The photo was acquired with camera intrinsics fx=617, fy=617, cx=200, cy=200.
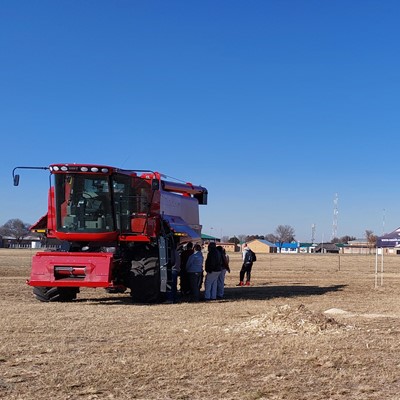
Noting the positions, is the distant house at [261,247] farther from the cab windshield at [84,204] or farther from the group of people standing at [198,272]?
the cab windshield at [84,204]

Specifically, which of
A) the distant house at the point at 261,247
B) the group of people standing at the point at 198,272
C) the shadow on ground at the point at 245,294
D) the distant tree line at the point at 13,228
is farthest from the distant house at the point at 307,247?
the group of people standing at the point at 198,272

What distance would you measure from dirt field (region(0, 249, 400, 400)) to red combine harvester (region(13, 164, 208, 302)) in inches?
64.2

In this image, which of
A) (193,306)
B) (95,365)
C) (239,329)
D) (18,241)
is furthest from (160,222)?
(18,241)

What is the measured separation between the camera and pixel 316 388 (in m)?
6.44

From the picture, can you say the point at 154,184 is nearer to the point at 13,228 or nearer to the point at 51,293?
the point at 51,293

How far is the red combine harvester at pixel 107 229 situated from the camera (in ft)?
50.4

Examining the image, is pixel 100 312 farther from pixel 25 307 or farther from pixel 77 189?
pixel 77 189

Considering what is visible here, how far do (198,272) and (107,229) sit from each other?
9.42 ft

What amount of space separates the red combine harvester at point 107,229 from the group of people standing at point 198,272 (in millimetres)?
836

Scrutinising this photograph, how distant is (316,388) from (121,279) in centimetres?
992

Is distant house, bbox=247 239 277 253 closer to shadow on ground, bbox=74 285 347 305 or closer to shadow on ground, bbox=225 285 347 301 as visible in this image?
shadow on ground, bbox=225 285 347 301

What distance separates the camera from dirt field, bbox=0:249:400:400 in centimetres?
635

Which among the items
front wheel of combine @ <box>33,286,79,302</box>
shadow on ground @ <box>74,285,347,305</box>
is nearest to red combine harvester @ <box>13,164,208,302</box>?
front wheel of combine @ <box>33,286,79,302</box>

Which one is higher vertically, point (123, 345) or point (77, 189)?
point (77, 189)
